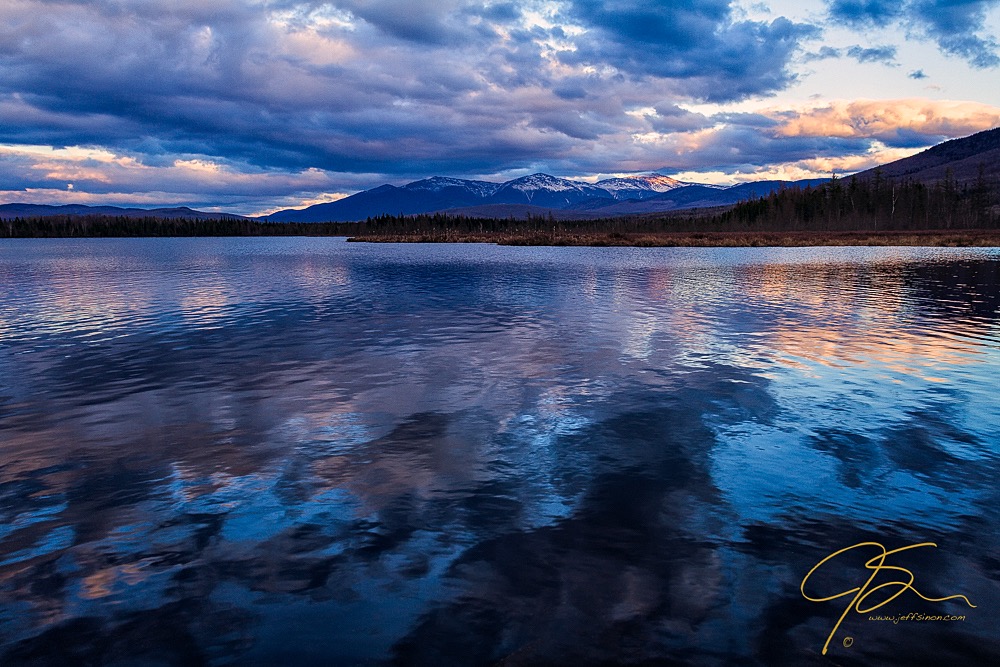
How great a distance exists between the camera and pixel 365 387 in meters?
18.8

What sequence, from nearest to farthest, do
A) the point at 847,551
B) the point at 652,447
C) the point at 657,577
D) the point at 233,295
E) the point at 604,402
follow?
the point at 657,577 < the point at 847,551 < the point at 652,447 < the point at 604,402 < the point at 233,295

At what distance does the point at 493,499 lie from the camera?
10734mm

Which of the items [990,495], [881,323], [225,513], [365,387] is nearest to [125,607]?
[225,513]

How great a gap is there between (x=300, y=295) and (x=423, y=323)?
18420mm

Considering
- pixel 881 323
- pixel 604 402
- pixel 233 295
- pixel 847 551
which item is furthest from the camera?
pixel 233 295

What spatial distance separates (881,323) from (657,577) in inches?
1083

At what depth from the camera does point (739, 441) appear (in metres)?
13.6

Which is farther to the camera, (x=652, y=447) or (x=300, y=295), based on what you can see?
(x=300, y=295)

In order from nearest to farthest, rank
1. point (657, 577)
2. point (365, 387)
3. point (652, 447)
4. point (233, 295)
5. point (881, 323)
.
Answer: point (657, 577)
point (652, 447)
point (365, 387)
point (881, 323)
point (233, 295)

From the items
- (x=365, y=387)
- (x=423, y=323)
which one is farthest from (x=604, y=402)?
(x=423, y=323)

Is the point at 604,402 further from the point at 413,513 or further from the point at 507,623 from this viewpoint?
the point at 507,623

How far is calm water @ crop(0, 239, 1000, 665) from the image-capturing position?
23.2ft

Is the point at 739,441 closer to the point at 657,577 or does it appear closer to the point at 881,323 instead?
the point at 657,577

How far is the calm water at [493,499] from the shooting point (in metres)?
7.09
